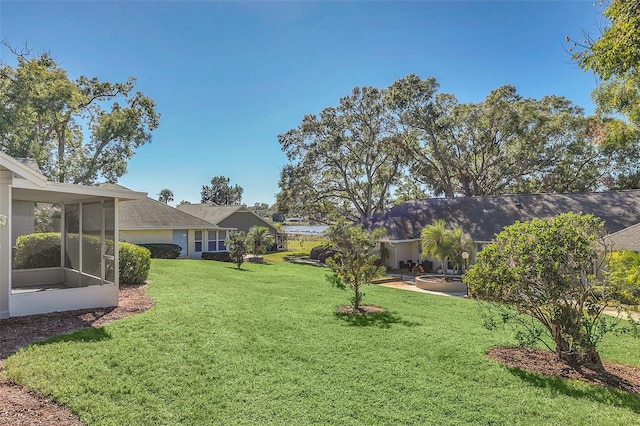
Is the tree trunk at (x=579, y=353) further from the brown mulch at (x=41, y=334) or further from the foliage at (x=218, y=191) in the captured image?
the foliage at (x=218, y=191)

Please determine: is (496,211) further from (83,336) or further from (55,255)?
(83,336)

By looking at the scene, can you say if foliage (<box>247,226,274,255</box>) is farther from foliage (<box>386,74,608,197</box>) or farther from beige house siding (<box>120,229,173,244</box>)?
foliage (<box>386,74,608,197</box>)

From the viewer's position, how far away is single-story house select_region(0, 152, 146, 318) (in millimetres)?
7210

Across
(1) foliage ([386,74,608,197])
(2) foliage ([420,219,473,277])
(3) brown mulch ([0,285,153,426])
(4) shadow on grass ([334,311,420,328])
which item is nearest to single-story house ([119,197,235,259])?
(3) brown mulch ([0,285,153,426])

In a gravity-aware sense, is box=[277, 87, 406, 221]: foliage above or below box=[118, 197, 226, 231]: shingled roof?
above

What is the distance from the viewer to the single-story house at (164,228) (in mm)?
25005

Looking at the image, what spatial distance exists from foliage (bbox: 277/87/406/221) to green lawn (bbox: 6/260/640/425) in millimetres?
24775

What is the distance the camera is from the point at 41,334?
→ 638 centimetres

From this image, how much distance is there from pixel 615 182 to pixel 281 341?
33181 mm

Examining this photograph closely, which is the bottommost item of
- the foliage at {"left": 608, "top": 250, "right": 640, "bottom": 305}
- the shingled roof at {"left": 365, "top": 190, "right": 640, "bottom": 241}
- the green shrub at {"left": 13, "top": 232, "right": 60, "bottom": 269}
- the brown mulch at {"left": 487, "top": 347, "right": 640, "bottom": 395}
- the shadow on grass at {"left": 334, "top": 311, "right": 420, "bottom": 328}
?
the brown mulch at {"left": 487, "top": 347, "right": 640, "bottom": 395}

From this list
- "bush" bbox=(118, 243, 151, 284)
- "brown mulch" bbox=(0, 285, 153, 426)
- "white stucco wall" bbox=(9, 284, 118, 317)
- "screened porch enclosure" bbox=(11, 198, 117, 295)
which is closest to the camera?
"brown mulch" bbox=(0, 285, 153, 426)

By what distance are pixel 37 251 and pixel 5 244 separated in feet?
10.4

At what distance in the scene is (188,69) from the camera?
16109mm

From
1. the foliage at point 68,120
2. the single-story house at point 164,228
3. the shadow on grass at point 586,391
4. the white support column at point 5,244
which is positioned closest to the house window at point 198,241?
the single-story house at point 164,228
